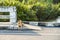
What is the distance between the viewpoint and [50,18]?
16906 millimetres

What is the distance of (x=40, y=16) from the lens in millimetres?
16719

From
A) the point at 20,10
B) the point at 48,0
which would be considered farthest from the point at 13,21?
the point at 48,0

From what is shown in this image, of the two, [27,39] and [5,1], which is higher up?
[5,1]

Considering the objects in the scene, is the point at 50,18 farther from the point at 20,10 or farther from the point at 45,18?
the point at 20,10

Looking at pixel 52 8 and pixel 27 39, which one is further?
pixel 52 8

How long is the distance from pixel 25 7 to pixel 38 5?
41.2 inches

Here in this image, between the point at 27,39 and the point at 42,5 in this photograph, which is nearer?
the point at 27,39

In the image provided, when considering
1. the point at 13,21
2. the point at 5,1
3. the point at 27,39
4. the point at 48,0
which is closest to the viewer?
the point at 27,39

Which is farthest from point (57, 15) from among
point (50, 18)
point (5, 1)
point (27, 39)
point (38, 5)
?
point (27, 39)

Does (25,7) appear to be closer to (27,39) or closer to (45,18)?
(45,18)

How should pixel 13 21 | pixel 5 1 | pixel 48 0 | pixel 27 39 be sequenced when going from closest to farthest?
pixel 27 39, pixel 13 21, pixel 5 1, pixel 48 0

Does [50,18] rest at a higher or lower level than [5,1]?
lower

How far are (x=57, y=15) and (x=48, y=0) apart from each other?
9.27 feet

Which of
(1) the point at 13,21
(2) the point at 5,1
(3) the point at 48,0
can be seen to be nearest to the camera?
(1) the point at 13,21
